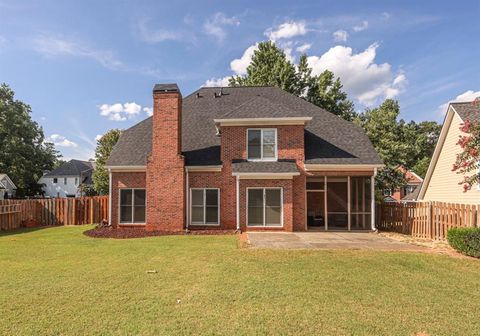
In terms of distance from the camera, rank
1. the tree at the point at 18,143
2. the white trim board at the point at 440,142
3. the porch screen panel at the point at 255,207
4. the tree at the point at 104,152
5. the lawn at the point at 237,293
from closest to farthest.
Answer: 1. the lawn at the point at 237,293
2. the porch screen panel at the point at 255,207
3. the white trim board at the point at 440,142
4. the tree at the point at 104,152
5. the tree at the point at 18,143

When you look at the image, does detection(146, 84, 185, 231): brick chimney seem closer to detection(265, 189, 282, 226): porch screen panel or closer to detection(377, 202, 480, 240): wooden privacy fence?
detection(265, 189, 282, 226): porch screen panel

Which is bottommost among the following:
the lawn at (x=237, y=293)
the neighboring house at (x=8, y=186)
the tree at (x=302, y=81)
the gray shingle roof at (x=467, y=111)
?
the lawn at (x=237, y=293)

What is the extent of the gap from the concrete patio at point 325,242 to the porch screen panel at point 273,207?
1.07 metres

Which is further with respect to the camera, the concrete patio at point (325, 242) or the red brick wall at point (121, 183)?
the red brick wall at point (121, 183)

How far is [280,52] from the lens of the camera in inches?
1223

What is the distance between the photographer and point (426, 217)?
1326cm

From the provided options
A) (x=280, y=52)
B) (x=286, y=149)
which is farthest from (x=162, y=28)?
(x=280, y=52)

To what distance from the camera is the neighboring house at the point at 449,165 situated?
16.5 m

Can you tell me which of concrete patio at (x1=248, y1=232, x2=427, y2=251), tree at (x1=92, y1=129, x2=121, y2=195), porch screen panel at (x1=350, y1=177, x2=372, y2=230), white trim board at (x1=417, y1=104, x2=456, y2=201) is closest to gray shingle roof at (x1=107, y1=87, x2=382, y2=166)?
porch screen panel at (x1=350, y1=177, x2=372, y2=230)

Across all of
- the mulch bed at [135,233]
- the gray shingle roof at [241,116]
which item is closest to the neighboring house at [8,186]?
the gray shingle roof at [241,116]

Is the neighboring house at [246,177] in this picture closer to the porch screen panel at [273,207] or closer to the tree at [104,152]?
the porch screen panel at [273,207]

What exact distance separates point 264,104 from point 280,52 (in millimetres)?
18047

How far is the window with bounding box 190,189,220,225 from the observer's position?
15.2m

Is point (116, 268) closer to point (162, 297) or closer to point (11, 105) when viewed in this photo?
point (162, 297)
